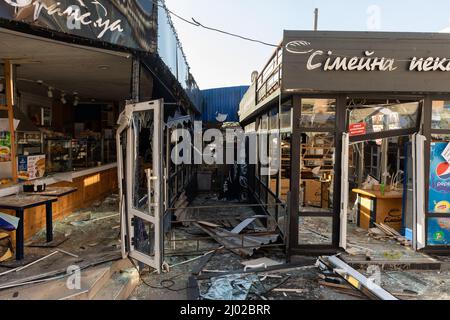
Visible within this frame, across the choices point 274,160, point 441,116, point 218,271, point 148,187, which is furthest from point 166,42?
point 441,116

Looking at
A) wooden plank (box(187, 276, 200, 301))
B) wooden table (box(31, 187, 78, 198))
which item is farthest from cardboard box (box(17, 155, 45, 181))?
wooden plank (box(187, 276, 200, 301))

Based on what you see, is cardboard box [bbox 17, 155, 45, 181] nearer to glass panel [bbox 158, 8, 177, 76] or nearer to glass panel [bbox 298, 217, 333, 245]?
glass panel [bbox 158, 8, 177, 76]

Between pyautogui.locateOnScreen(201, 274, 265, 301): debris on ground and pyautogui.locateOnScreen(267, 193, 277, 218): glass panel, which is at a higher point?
pyautogui.locateOnScreen(267, 193, 277, 218): glass panel

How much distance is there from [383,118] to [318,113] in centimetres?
139

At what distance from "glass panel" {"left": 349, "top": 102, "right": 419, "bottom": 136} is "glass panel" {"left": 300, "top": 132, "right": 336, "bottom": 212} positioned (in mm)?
3114

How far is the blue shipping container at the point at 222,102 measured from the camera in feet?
63.1

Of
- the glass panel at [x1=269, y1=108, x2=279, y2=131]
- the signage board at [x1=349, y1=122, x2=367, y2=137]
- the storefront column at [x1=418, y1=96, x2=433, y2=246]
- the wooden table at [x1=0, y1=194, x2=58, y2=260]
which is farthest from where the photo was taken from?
the glass panel at [x1=269, y1=108, x2=279, y2=131]

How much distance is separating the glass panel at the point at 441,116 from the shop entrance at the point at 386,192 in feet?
0.82

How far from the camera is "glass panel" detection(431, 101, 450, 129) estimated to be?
5.65m

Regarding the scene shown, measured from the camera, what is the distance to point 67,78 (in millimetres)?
7672

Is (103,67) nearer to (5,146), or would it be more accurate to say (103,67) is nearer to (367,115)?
(5,146)
